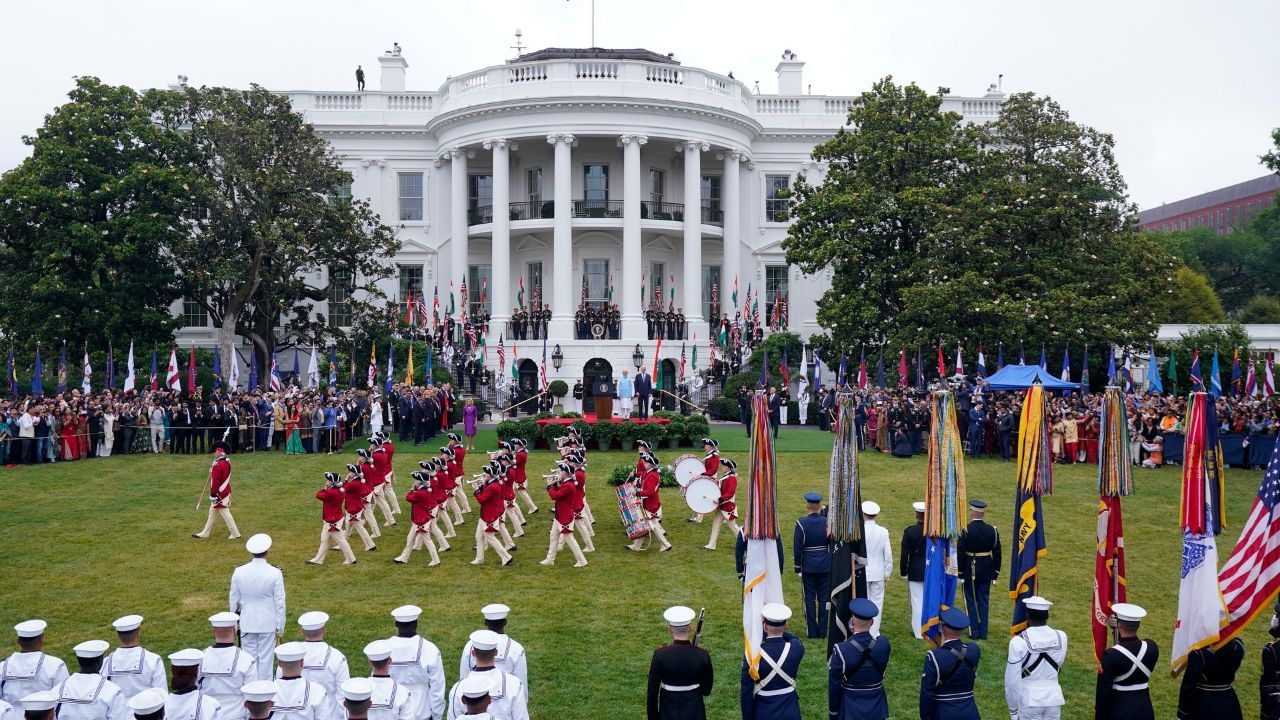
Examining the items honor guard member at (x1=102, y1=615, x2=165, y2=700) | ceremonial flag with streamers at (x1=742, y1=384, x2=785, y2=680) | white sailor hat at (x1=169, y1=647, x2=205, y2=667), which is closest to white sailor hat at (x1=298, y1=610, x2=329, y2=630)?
white sailor hat at (x1=169, y1=647, x2=205, y2=667)

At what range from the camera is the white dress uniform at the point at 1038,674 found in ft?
27.3

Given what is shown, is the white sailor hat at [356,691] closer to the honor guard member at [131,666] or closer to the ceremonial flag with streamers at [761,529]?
the honor guard member at [131,666]

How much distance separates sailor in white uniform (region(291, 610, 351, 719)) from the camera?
823 cm

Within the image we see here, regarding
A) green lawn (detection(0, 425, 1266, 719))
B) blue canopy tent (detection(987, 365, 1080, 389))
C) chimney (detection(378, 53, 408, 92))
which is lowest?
green lawn (detection(0, 425, 1266, 719))

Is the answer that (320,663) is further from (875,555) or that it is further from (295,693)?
(875,555)

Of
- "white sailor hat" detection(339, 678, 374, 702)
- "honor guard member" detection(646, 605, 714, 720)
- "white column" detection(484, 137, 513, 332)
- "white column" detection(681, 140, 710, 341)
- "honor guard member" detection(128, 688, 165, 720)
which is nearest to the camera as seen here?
"honor guard member" detection(128, 688, 165, 720)

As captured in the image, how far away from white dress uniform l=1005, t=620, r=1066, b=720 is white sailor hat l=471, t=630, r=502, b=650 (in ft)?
14.8

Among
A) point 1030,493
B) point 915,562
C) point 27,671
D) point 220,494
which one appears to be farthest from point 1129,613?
point 220,494

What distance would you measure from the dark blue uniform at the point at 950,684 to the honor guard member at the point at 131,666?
638 cm

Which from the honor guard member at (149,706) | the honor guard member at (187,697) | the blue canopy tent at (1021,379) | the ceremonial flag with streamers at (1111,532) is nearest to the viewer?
the honor guard member at (149,706)

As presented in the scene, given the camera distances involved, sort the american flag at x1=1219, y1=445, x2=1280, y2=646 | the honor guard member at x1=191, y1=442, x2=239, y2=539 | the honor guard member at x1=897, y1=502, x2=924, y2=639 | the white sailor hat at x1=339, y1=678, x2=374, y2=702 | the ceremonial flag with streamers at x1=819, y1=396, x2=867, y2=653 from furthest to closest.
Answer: the honor guard member at x1=191, y1=442, x2=239, y2=539 < the honor guard member at x1=897, y1=502, x2=924, y2=639 < the ceremonial flag with streamers at x1=819, y1=396, x2=867, y2=653 < the american flag at x1=1219, y1=445, x2=1280, y2=646 < the white sailor hat at x1=339, y1=678, x2=374, y2=702

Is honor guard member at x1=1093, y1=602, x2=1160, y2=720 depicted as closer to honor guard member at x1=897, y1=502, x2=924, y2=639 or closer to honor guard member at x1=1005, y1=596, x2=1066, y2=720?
honor guard member at x1=1005, y1=596, x2=1066, y2=720

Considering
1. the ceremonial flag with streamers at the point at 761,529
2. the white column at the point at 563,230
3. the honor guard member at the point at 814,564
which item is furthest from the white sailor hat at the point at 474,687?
the white column at the point at 563,230

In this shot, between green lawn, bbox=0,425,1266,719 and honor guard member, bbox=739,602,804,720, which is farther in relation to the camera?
green lawn, bbox=0,425,1266,719
